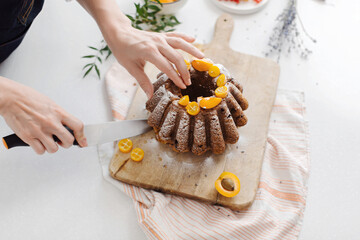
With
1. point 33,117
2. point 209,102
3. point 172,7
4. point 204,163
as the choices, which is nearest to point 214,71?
point 209,102

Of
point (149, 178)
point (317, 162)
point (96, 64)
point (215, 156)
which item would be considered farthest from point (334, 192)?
point (96, 64)

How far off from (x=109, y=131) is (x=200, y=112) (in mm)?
536

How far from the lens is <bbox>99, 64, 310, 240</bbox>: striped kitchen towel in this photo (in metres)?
1.82

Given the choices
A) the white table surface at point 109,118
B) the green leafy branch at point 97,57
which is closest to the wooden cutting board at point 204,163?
the white table surface at point 109,118

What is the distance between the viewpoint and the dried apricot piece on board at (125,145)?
2030mm

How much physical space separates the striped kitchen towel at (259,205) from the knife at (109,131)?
0.19 metres

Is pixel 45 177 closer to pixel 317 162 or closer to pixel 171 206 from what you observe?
pixel 171 206

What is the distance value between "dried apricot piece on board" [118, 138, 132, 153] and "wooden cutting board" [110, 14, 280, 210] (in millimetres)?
30

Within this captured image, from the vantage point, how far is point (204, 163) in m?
2.04

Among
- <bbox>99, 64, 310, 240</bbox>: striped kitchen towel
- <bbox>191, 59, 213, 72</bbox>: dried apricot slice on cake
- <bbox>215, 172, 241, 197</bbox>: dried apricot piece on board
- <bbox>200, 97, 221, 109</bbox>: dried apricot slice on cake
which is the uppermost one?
<bbox>191, 59, 213, 72</bbox>: dried apricot slice on cake

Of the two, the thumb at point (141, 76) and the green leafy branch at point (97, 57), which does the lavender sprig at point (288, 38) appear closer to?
the thumb at point (141, 76)

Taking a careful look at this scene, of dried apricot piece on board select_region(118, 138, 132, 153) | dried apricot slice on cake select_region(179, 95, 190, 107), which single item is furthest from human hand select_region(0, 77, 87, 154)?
dried apricot slice on cake select_region(179, 95, 190, 107)

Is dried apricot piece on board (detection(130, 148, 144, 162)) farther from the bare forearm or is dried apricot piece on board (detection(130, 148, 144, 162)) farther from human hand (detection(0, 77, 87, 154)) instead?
the bare forearm

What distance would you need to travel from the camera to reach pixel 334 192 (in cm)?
206
